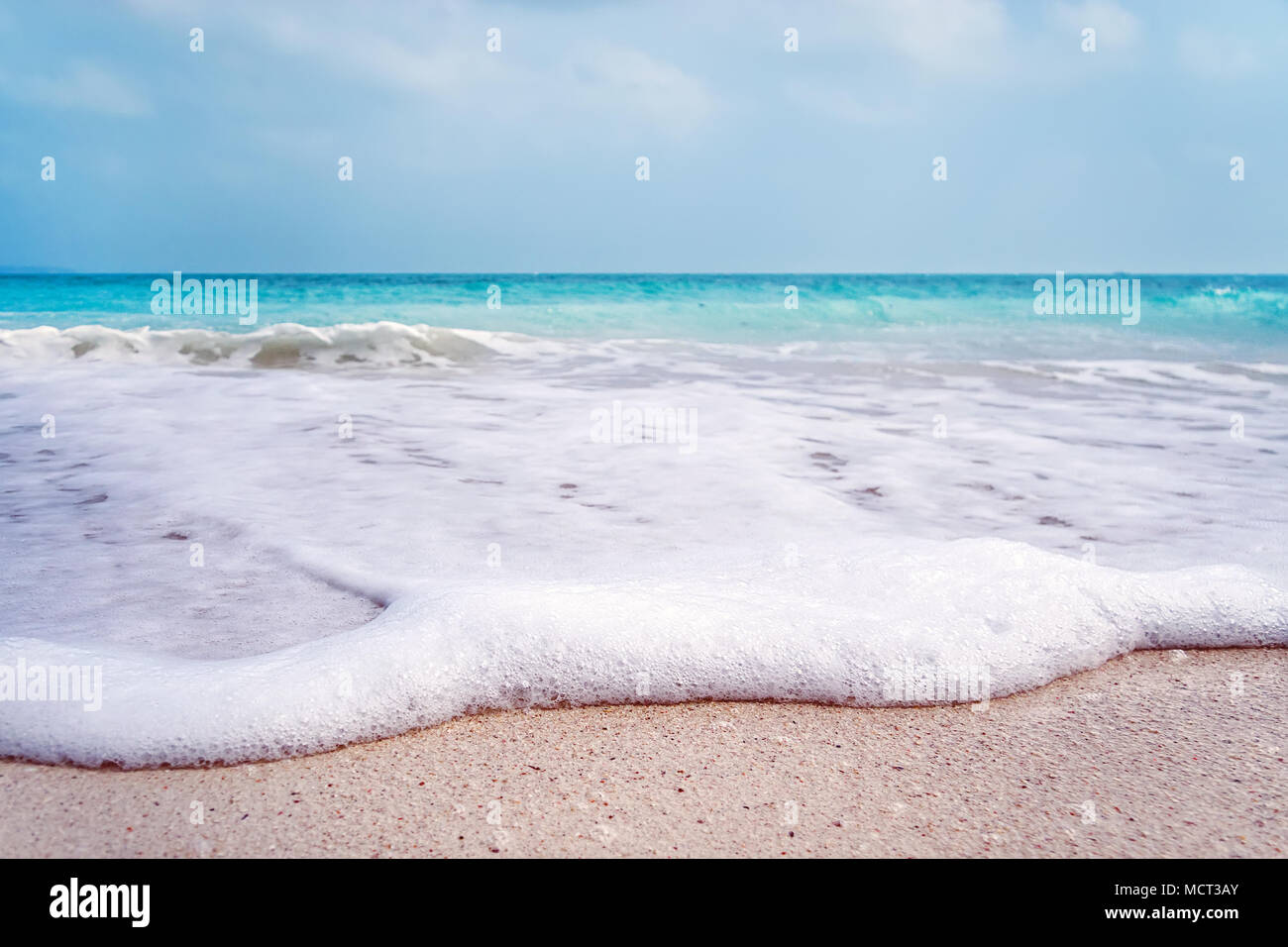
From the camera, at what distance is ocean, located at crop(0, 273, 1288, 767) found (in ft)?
6.62

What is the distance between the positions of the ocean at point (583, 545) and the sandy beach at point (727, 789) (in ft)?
0.32

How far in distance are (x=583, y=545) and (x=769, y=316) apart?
16.1 meters

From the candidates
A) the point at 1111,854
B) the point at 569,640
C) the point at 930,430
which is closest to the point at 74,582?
the point at 569,640

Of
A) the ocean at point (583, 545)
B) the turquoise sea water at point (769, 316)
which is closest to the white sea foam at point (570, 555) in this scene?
the ocean at point (583, 545)

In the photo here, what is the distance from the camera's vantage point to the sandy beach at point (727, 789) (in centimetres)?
151

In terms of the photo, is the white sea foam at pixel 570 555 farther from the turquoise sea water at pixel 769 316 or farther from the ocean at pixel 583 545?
the turquoise sea water at pixel 769 316

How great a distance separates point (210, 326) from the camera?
44.1 feet

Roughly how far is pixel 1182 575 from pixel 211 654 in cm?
274

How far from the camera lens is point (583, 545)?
9.95 ft
